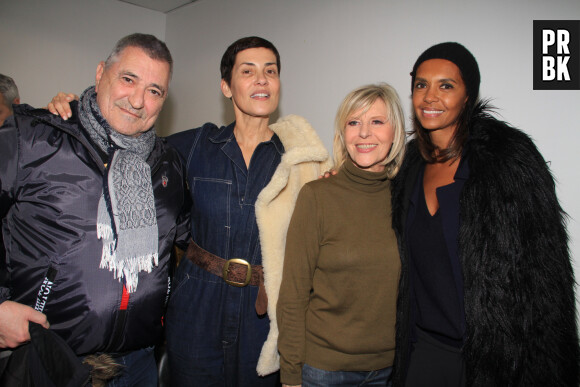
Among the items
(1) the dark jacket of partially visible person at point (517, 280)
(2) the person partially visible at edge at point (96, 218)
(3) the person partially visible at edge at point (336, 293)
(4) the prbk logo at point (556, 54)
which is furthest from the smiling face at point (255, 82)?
(4) the prbk logo at point (556, 54)

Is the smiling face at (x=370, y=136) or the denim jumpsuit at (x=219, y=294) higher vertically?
the smiling face at (x=370, y=136)

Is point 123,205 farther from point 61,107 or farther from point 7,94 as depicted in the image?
point 7,94

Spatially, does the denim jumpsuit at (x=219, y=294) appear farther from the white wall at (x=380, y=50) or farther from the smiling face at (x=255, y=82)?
the white wall at (x=380, y=50)

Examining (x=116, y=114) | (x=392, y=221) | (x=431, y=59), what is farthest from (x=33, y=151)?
(x=431, y=59)

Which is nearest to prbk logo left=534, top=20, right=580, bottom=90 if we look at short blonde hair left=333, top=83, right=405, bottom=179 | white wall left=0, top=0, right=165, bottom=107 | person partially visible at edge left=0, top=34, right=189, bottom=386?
short blonde hair left=333, top=83, right=405, bottom=179

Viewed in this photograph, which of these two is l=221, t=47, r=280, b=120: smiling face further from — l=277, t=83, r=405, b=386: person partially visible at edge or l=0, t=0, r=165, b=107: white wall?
l=0, t=0, r=165, b=107: white wall

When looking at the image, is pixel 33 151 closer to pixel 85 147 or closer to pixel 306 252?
pixel 85 147

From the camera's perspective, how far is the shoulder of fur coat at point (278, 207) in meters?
1.67

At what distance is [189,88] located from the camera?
4.22 metres

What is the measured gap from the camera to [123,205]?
145 cm

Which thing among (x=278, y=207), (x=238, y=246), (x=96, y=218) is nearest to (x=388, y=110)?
(x=278, y=207)

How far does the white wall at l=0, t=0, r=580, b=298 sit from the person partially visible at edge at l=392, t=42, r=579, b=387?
582mm

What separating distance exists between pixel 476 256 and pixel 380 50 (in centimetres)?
164

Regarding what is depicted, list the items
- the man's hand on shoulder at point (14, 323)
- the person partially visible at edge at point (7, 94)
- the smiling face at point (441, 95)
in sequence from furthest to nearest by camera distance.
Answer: the person partially visible at edge at point (7, 94) < the smiling face at point (441, 95) < the man's hand on shoulder at point (14, 323)
